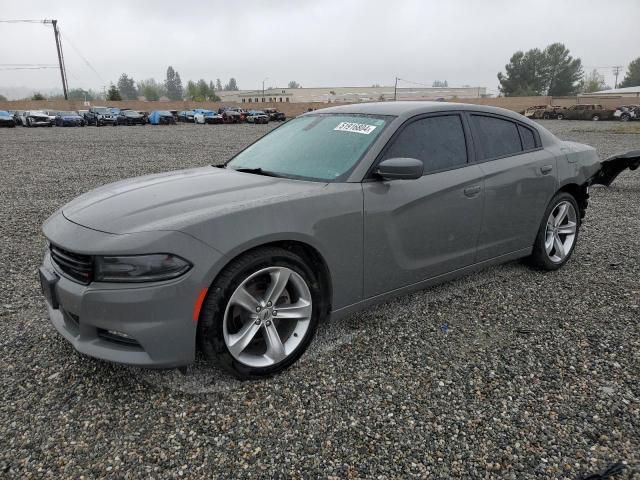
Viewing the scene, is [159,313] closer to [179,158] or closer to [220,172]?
[220,172]

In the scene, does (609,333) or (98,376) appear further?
(609,333)

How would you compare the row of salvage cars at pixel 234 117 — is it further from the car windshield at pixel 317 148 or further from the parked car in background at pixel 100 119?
the car windshield at pixel 317 148

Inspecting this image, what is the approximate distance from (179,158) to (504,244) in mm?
11126

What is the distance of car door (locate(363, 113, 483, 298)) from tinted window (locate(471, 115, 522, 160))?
168 millimetres

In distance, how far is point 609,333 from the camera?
3.24 metres

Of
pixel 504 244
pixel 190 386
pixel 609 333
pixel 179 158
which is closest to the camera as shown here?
pixel 190 386

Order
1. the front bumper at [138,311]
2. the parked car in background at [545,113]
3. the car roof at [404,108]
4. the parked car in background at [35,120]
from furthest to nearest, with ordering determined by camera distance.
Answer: the parked car in background at [545,113], the parked car in background at [35,120], the car roof at [404,108], the front bumper at [138,311]

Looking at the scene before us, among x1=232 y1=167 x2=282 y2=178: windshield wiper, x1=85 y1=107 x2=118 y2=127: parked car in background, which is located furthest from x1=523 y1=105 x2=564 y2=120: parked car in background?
x1=232 y1=167 x2=282 y2=178: windshield wiper

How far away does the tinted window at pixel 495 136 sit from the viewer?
369 centimetres

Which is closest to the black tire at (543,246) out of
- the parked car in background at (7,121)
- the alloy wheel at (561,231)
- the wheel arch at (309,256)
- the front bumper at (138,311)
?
the alloy wheel at (561,231)

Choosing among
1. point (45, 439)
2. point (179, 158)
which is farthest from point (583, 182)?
point (179, 158)

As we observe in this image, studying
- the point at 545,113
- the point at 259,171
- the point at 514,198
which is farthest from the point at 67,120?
the point at 545,113

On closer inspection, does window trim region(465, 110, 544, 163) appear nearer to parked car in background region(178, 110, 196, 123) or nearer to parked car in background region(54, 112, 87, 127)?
parked car in background region(54, 112, 87, 127)

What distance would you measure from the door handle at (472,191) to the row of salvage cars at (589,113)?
3544 cm
